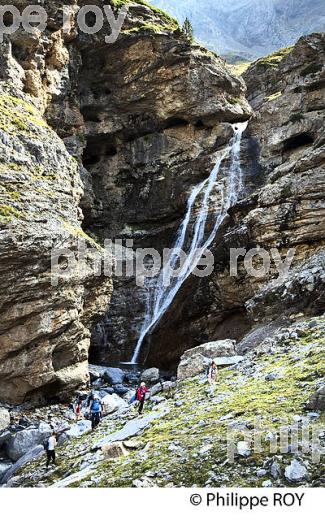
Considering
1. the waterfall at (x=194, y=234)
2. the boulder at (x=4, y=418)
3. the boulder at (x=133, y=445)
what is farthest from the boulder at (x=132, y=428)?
the waterfall at (x=194, y=234)

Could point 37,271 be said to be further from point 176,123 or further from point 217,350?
point 176,123

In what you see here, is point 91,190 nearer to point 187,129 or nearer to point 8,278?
point 187,129

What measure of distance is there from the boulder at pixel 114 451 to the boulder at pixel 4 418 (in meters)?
13.5

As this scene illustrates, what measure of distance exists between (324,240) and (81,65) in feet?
111

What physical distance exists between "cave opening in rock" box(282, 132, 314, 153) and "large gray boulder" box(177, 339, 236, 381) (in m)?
34.3

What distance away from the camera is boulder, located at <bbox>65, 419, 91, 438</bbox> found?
18.7 m

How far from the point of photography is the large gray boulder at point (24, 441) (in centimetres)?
2070

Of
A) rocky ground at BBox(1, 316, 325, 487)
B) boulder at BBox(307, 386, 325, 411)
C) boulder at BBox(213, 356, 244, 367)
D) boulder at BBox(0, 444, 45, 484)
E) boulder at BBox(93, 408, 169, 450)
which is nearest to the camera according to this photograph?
rocky ground at BBox(1, 316, 325, 487)

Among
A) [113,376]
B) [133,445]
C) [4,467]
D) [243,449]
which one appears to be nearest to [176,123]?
[113,376]

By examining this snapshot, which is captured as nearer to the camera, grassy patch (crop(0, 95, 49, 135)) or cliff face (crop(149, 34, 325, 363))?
cliff face (crop(149, 34, 325, 363))

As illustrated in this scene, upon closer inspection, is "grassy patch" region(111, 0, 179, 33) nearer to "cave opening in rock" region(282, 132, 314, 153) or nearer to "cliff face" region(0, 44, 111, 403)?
"cave opening in rock" region(282, 132, 314, 153)

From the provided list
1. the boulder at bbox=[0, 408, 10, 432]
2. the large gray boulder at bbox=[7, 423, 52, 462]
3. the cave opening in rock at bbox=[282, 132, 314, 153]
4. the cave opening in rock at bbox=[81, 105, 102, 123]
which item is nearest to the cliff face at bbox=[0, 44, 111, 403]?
the boulder at bbox=[0, 408, 10, 432]

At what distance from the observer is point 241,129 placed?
188ft

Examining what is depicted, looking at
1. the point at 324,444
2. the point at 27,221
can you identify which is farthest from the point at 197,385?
the point at 27,221
